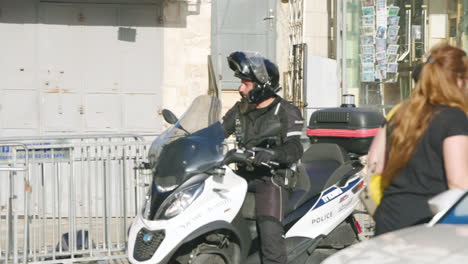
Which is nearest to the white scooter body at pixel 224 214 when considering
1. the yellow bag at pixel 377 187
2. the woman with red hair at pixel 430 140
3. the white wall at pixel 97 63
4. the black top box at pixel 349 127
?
the black top box at pixel 349 127

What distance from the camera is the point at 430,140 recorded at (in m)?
3.78

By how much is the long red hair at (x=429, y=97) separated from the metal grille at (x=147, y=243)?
1.65 meters

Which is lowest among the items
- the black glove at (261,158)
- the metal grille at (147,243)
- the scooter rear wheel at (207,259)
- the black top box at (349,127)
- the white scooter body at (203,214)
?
the scooter rear wheel at (207,259)

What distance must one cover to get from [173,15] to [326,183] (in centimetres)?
522

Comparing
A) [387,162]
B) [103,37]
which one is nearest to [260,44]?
[103,37]

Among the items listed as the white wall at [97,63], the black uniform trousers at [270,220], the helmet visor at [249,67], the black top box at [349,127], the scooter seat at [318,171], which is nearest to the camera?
the black uniform trousers at [270,220]

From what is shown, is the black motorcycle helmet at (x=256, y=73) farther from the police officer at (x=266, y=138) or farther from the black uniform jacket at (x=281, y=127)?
the black uniform jacket at (x=281, y=127)

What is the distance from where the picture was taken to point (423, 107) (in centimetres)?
382

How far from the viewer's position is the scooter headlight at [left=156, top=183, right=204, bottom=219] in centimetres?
498

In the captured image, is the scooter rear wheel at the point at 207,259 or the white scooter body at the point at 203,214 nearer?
the white scooter body at the point at 203,214

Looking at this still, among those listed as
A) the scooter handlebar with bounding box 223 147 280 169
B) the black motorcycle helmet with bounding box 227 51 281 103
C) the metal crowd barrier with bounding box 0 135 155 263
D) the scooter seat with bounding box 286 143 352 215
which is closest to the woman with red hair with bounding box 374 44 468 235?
the scooter handlebar with bounding box 223 147 280 169

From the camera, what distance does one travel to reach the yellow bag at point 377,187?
3984mm

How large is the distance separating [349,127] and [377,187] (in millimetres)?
2333

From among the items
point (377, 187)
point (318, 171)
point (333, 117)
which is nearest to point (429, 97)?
point (377, 187)
